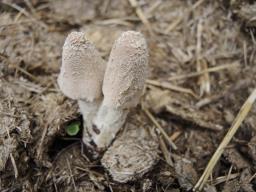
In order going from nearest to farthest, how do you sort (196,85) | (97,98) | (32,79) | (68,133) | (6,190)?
1. (6,190)
2. (97,98)
3. (68,133)
4. (32,79)
5. (196,85)

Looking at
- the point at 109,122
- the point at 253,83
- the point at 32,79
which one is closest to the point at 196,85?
the point at 253,83

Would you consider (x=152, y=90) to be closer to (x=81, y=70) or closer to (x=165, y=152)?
(x=165, y=152)

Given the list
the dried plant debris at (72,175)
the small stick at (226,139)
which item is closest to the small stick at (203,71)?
the small stick at (226,139)

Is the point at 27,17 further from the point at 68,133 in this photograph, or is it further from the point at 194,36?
the point at 194,36

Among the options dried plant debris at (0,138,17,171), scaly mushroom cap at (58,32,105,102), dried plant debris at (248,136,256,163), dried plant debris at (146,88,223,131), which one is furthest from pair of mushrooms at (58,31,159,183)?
dried plant debris at (248,136,256,163)

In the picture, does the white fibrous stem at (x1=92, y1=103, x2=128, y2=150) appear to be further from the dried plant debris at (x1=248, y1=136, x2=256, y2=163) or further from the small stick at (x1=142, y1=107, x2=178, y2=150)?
the dried plant debris at (x1=248, y1=136, x2=256, y2=163)

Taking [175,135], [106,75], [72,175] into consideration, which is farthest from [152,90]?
[72,175]
